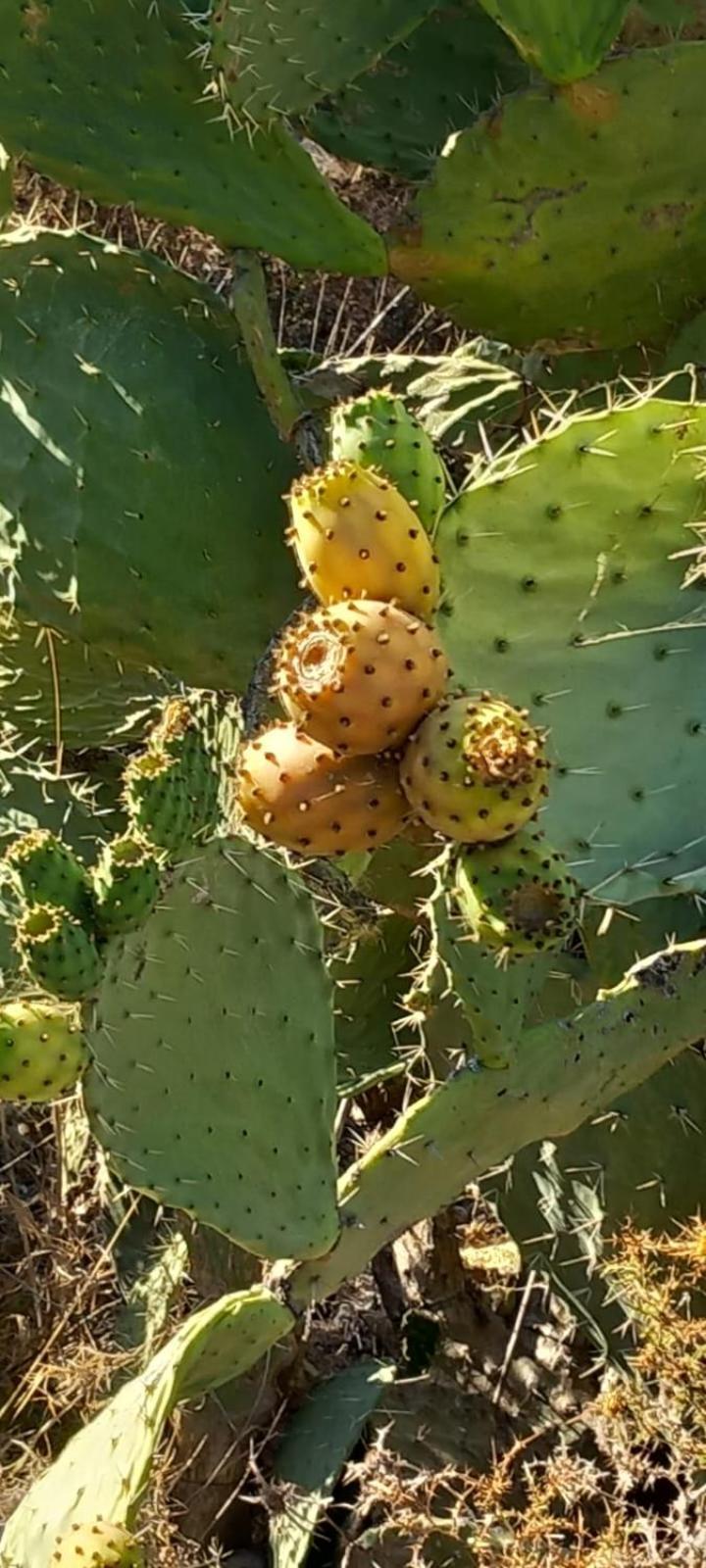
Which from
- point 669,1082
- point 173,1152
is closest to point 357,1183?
point 173,1152

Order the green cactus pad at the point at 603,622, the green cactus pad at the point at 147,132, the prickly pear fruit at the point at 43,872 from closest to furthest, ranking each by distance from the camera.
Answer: the green cactus pad at the point at 603,622, the prickly pear fruit at the point at 43,872, the green cactus pad at the point at 147,132

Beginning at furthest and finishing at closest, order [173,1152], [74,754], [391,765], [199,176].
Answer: [74,754] → [199,176] → [173,1152] → [391,765]

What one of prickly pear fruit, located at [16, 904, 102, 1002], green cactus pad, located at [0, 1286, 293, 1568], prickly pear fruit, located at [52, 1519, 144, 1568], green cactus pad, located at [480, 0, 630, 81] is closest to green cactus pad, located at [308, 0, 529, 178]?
green cactus pad, located at [480, 0, 630, 81]

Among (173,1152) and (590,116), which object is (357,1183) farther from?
(590,116)

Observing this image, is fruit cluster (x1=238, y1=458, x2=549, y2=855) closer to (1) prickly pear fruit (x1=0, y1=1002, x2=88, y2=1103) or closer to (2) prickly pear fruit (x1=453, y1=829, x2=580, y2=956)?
(2) prickly pear fruit (x1=453, y1=829, x2=580, y2=956)

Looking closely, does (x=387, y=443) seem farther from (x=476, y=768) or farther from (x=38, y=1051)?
(x=38, y=1051)

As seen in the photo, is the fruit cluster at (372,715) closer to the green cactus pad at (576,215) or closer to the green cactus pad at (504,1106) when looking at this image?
the green cactus pad at (504,1106)

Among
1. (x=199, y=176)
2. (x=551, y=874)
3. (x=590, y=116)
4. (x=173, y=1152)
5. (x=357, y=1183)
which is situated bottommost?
(x=357, y=1183)

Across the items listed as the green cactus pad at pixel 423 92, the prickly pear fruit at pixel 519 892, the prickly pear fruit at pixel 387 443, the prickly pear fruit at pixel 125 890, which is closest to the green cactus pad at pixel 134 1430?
the prickly pear fruit at pixel 125 890
